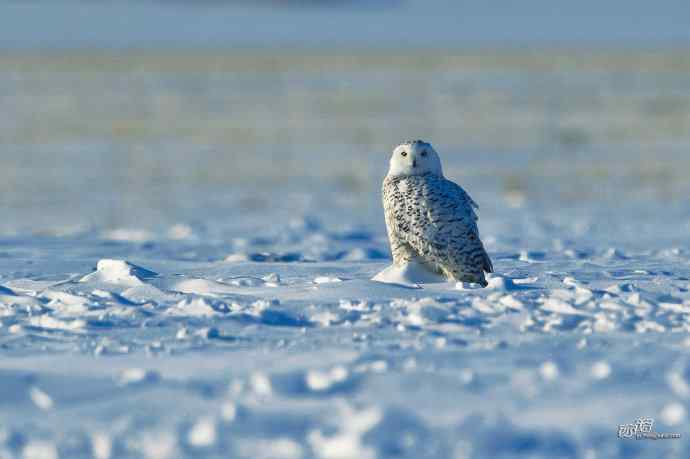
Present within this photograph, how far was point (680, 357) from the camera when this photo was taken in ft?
12.2

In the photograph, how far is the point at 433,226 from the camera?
482 cm

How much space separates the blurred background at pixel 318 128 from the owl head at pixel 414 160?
157 inches

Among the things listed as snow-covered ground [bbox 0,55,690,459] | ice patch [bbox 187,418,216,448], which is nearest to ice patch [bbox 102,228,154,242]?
snow-covered ground [bbox 0,55,690,459]

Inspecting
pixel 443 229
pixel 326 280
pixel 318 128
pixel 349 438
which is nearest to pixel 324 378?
pixel 349 438

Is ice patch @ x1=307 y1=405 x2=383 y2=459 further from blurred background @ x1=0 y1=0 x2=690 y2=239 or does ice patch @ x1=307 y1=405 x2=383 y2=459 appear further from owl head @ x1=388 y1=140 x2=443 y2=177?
blurred background @ x1=0 y1=0 x2=690 y2=239

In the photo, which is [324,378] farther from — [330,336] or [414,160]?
[414,160]

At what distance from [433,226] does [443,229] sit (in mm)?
45

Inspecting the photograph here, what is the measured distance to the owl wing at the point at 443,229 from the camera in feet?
15.8

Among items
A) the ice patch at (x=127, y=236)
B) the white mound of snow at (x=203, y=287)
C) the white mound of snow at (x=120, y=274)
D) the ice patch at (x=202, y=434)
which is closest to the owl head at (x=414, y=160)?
the white mound of snow at (x=203, y=287)

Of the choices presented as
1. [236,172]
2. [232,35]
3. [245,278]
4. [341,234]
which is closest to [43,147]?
[236,172]

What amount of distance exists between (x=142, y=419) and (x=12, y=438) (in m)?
0.37

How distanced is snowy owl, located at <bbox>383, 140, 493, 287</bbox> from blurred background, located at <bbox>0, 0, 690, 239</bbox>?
161 inches

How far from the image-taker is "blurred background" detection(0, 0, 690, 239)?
11.5 metres

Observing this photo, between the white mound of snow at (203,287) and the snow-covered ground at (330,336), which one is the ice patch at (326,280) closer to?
the snow-covered ground at (330,336)
